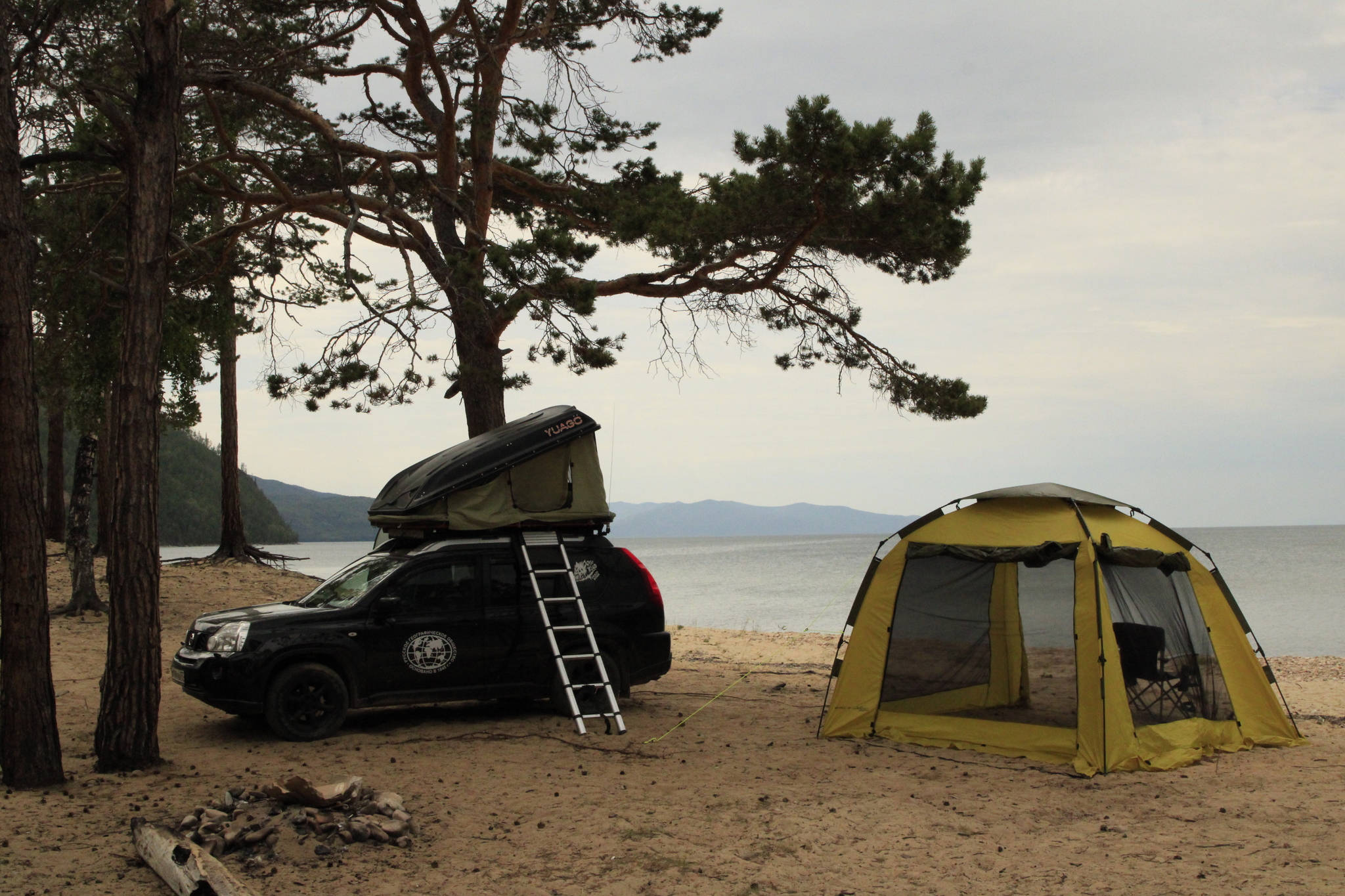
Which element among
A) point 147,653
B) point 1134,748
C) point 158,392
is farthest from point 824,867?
point 158,392

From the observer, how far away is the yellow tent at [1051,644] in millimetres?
7730

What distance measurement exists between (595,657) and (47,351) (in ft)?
32.6

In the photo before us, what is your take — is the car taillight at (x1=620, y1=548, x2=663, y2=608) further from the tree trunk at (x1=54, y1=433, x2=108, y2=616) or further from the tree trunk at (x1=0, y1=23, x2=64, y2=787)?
the tree trunk at (x1=54, y1=433, x2=108, y2=616)

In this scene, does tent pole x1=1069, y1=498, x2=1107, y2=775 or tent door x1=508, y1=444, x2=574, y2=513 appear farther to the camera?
tent door x1=508, y1=444, x2=574, y2=513

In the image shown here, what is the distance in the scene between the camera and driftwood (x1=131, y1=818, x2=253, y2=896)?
181 inches

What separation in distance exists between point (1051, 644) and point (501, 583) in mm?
4611

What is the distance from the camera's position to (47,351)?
14094mm

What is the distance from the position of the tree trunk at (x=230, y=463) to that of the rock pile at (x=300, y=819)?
674 inches

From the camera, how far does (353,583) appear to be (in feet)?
29.2

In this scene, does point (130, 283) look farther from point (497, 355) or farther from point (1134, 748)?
point (1134, 748)

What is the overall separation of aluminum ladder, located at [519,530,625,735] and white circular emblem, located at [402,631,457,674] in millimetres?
833

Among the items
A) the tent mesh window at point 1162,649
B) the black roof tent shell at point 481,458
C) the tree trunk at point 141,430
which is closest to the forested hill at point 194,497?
the black roof tent shell at point 481,458

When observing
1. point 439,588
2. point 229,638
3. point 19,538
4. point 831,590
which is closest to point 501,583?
point 439,588

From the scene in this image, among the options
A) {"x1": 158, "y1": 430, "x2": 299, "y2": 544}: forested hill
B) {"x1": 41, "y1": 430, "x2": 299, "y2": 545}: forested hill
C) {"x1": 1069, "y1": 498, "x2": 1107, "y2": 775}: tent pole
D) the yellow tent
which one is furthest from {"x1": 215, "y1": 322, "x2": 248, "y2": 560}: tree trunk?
{"x1": 41, "y1": 430, "x2": 299, "y2": 545}: forested hill
